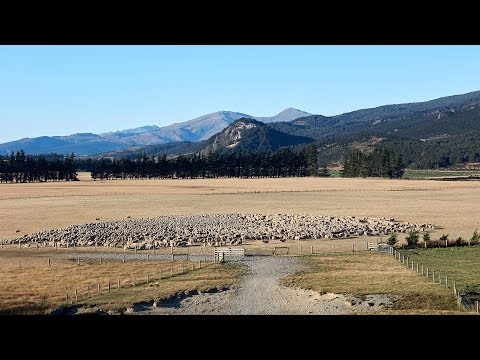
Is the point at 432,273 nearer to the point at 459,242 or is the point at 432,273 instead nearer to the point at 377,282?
the point at 377,282

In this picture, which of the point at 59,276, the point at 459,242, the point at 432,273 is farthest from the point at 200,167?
the point at 432,273

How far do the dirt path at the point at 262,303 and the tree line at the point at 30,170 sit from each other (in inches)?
4959

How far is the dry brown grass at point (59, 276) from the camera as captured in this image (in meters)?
23.4

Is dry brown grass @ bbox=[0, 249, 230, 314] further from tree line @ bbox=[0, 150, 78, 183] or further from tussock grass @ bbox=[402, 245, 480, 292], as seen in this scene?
tree line @ bbox=[0, 150, 78, 183]

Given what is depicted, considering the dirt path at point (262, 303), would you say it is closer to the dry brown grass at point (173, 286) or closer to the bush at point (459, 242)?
the dry brown grass at point (173, 286)

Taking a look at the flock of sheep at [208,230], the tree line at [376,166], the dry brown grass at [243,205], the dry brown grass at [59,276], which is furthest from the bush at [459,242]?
the tree line at [376,166]

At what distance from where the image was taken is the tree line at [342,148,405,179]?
149m

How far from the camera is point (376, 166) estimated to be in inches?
5969

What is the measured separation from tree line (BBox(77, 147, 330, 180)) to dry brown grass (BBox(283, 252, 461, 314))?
124 metres

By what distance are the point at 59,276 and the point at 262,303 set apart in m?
12.5
